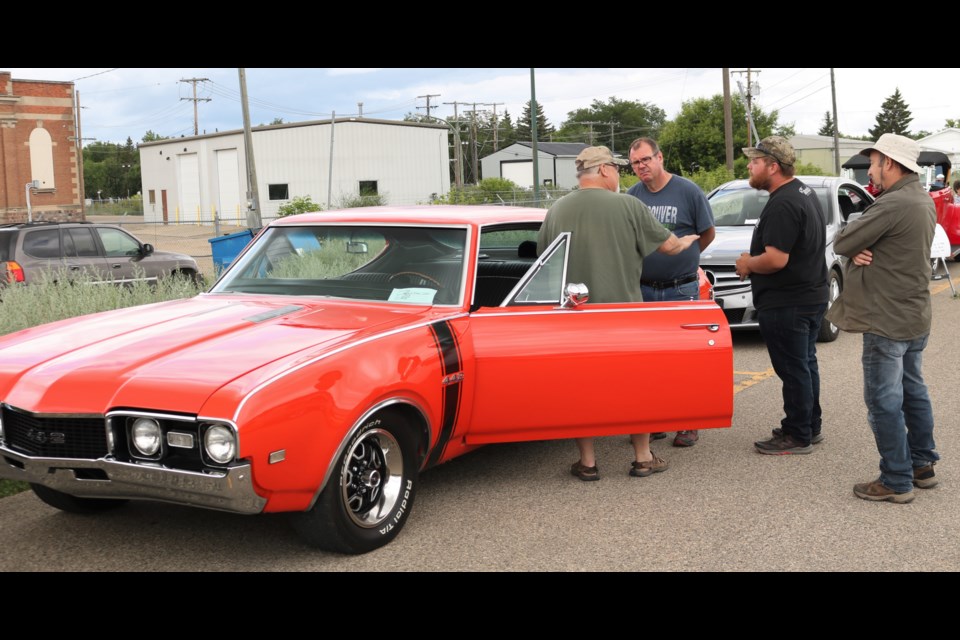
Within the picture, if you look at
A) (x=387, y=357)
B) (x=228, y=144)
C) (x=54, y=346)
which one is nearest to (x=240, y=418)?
(x=387, y=357)

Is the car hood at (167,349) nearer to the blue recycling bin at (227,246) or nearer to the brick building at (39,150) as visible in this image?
the blue recycling bin at (227,246)

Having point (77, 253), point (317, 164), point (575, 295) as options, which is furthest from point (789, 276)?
point (317, 164)

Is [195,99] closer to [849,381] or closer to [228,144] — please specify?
[228,144]

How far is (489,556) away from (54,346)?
7.64ft

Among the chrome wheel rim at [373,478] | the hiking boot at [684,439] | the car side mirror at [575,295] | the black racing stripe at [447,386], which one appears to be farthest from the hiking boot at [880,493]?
the chrome wheel rim at [373,478]

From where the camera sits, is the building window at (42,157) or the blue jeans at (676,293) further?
the building window at (42,157)

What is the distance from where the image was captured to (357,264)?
5660 mm

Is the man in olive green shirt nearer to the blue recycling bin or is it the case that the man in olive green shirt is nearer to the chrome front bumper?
the chrome front bumper

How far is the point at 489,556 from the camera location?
4516mm

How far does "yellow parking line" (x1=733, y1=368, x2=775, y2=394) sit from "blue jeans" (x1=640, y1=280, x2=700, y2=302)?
192 cm

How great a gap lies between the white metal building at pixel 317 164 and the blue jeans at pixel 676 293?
139 feet

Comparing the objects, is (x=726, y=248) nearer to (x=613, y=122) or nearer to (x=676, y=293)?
(x=676, y=293)

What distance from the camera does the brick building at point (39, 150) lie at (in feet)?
153

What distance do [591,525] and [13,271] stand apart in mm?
10987
